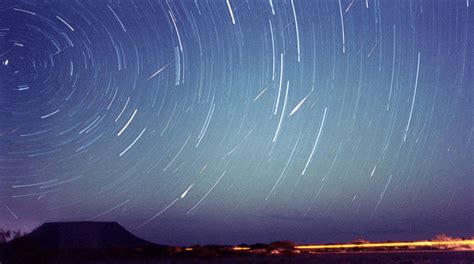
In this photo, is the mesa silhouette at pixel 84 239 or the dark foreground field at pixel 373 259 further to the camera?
the mesa silhouette at pixel 84 239

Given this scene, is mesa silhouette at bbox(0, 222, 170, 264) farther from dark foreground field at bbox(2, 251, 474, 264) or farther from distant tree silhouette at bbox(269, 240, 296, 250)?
dark foreground field at bbox(2, 251, 474, 264)

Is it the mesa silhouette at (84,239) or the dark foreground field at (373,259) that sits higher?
the mesa silhouette at (84,239)

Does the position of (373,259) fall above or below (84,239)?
below

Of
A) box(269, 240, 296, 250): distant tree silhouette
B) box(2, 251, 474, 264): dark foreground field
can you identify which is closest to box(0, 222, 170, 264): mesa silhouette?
box(269, 240, 296, 250): distant tree silhouette

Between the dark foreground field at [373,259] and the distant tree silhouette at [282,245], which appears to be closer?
the dark foreground field at [373,259]

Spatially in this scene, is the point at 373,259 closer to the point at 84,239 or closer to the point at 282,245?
the point at 282,245

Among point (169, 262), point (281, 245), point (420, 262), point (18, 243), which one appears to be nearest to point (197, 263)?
point (169, 262)

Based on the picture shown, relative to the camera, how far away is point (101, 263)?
5422 cm

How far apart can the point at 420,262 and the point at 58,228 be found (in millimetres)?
79585

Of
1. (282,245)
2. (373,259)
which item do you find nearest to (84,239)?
(282,245)

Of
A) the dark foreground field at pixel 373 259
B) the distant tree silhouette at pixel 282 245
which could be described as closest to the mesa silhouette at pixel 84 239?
the distant tree silhouette at pixel 282 245

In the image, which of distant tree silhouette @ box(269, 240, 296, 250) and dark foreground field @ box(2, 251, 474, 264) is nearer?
dark foreground field @ box(2, 251, 474, 264)

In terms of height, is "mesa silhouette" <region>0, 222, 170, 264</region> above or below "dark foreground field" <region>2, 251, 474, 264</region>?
above

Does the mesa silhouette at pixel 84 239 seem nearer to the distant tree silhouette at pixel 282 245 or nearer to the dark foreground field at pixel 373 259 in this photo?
the distant tree silhouette at pixel 282 245
